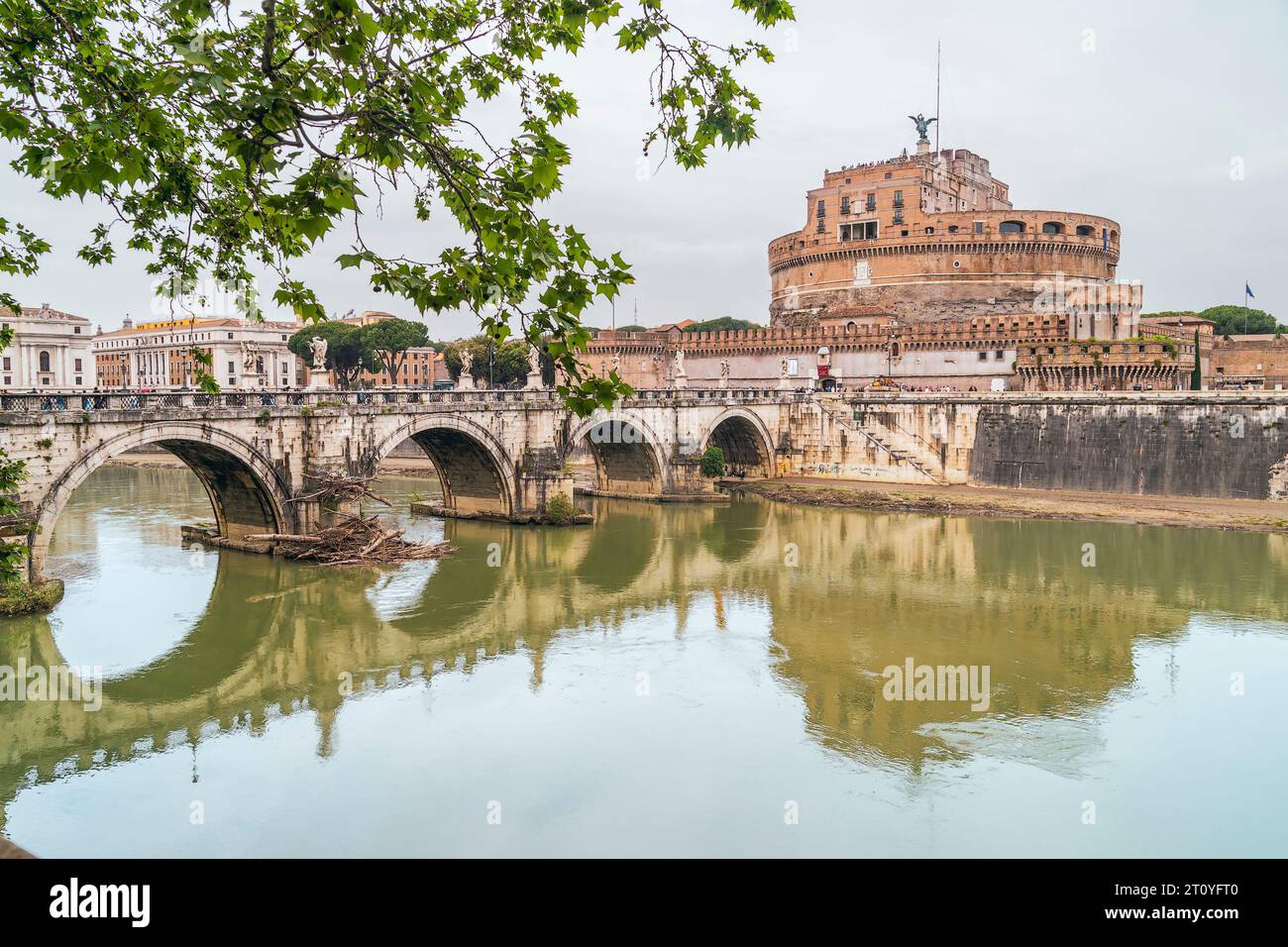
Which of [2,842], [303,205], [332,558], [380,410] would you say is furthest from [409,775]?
[380,410]

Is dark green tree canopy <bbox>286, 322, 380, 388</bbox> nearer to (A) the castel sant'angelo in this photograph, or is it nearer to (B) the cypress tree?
(A) the castel sant'angelo

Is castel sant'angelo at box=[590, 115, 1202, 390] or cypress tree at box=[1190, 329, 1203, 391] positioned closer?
cypress tree at box=[1190, 329, 1203, 391]

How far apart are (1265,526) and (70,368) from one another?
61.7 metres

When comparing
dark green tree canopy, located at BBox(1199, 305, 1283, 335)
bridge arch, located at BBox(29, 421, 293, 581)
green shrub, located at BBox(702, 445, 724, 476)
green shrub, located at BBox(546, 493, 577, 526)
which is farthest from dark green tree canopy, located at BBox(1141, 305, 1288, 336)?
bridge arch, located at BBox(29, 421, 293, 581)

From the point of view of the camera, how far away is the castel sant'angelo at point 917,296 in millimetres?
52688

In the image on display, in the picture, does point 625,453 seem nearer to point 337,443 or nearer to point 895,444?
point 895,444

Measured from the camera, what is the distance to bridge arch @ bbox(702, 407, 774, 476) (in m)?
45.8

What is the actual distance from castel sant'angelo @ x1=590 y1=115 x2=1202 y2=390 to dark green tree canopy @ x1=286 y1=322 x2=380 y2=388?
16702mm

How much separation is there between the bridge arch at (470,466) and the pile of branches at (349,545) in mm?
4694

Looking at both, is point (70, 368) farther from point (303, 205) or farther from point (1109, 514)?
point (303, 205)

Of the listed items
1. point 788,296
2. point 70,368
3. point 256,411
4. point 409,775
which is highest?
point 788,296

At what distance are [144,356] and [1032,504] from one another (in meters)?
63.8

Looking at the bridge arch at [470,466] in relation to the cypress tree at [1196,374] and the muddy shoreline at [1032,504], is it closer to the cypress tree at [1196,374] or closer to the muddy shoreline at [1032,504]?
the muddy shoreline at [1032,504]

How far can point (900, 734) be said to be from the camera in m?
14.5
